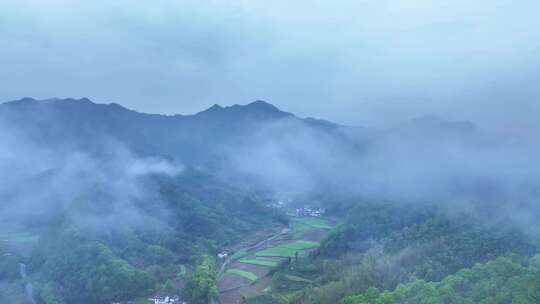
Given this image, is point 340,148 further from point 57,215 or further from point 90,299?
point 90,299

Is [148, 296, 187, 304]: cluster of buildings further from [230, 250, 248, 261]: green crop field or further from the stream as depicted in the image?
[230, 250, 248, 261]: green crop field

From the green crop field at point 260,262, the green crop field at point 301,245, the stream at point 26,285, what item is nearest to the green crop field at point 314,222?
the green crop field at point 301,245

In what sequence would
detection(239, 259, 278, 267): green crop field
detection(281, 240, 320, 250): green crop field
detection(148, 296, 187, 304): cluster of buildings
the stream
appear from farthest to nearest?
detection(281, 240, 320, 250): green crop field
detection(239, 259, 278, 267): green crop field
detection(148, 296, 187, 304): cluster of buildings
the stream

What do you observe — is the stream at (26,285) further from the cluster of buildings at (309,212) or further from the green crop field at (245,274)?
the cluster of buildings at (309,212)

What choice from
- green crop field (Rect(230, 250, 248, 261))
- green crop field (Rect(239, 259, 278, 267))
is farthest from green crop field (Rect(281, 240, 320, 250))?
green crop field (Rect(239, 259, 278, 267))

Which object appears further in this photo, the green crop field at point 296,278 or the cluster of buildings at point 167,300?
the green crop field at point 296,278

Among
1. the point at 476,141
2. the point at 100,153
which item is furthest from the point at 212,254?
the point at 476,141

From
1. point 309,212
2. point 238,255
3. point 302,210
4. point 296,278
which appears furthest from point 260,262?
point 302,210

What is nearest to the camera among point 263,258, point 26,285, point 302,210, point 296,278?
point 26,285

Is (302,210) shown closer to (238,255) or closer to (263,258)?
(238,255)

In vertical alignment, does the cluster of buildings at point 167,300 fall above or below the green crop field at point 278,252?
below

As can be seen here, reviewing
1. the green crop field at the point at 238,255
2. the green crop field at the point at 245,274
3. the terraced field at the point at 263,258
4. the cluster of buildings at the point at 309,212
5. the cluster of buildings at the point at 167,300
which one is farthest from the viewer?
the cluster of buildings at the point at 309,212

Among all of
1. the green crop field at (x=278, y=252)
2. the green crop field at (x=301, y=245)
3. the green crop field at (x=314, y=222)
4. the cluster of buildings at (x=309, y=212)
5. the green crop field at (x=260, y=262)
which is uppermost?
the cluster of buildings at (x=309, y=212)
